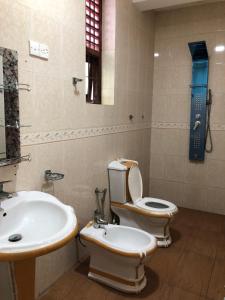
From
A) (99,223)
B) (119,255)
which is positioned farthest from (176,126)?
(119,255)

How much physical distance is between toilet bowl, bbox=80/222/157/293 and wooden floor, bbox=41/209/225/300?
6 centimetres

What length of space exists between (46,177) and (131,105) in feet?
4.96

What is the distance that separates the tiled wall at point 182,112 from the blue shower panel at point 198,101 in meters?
0.09

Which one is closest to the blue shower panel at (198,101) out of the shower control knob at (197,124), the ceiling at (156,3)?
the shower control knob at (197,124)

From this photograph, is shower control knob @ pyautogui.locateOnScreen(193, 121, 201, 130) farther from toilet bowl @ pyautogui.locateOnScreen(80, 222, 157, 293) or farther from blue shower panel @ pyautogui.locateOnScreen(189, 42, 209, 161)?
toilet bowl @ pyautogui.locateOnScreen(80, 222, 157, 293)

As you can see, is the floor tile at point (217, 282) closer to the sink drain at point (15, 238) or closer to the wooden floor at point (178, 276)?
the wooden floor at point (178, 276)

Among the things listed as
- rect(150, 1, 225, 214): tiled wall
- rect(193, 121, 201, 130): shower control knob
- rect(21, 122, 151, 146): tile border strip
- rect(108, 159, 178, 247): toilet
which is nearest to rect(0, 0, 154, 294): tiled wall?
rect(21, 122, 151, 146): tile border strip

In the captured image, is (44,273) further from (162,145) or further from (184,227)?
(162,145)

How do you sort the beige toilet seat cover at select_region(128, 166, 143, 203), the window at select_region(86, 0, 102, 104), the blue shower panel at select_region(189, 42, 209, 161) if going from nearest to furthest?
the window at select_region(86, 0, 102, 104) < the beige toilet seat cover at select_region(128, 166, 143, 203) < the blue shower panel at select_region(189, 42, 209, 161)

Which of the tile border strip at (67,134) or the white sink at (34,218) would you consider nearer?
the white sink at (34,218)

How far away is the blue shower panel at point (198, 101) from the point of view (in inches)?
122

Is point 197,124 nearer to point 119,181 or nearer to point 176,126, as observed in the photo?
point 176,126

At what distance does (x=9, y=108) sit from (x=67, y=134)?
22.1 inches

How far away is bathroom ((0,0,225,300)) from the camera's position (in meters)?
1.58
